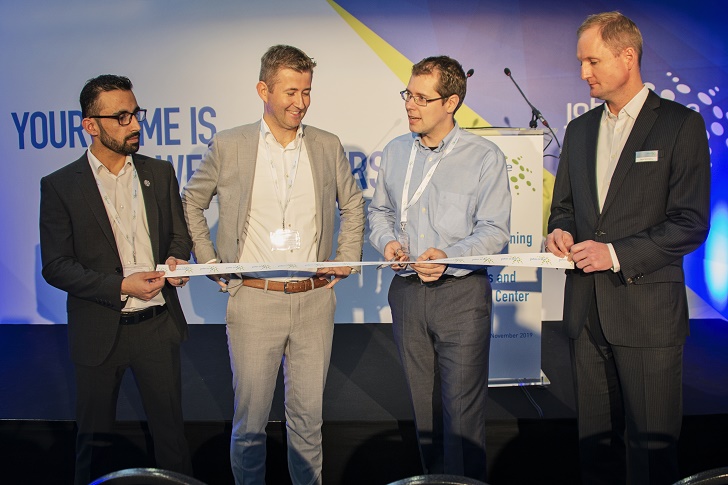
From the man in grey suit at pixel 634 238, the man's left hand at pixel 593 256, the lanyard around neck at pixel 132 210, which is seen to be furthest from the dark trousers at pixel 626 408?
the lanyard around neck at pixel 132 210

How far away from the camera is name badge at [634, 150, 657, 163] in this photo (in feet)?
9.26

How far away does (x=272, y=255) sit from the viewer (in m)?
3.26

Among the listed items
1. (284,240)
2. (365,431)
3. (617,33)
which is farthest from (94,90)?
(365,431)

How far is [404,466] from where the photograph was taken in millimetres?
4047

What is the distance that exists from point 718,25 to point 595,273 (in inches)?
184

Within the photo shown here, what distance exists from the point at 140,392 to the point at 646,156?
246 cm

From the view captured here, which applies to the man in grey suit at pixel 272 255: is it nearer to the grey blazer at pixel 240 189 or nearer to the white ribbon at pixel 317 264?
the grey blazer at pixel 240 189

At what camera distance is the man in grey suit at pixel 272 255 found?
3.24 meters

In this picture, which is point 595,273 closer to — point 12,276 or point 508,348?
point 508,348

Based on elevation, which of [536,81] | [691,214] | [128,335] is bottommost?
[128,335]

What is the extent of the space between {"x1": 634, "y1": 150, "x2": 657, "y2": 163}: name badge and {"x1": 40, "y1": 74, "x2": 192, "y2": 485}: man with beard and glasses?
6.81 ft

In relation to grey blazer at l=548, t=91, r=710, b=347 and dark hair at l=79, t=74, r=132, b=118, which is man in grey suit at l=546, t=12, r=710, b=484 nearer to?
grey blazer at l=548, t=91, r=710, b=347

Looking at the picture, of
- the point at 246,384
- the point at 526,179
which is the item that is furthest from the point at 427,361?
the point at 526,179

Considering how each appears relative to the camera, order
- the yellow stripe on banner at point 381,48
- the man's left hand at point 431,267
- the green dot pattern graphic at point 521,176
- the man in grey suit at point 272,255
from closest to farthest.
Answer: the man's left hand at point 431,267, the man in grey suit at point 272,255, the green dot pattern graphic at point 521,176, the yellow stripe on banner at point 381,48
